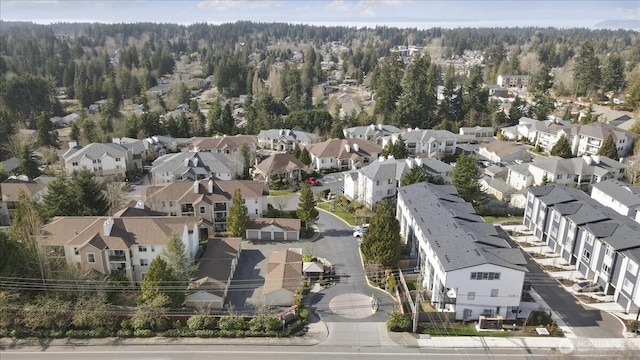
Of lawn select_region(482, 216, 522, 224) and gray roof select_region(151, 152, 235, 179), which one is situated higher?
gray roof select_region(151, 152, 235, 179)

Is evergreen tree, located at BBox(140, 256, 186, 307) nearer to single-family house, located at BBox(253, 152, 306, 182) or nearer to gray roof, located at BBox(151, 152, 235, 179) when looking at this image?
gray roof, located at BBox(151, 152, 235, 179)

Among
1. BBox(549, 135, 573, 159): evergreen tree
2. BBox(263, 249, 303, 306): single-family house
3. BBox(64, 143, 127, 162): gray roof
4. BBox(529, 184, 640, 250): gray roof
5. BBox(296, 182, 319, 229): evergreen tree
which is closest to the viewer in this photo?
BBox(263, 249, 303, 306): single-family house

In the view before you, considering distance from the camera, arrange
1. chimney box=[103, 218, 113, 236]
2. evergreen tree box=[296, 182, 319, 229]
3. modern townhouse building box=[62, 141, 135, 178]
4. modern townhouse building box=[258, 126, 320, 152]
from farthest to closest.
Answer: modern townhouse building box=[258, 126, 320, 152] → modern townhouse building box=[62, 141, 135, 178] → evergreen tree box=[296, 182, 319, 229] → chimney box=[103, 218, 113, 236]

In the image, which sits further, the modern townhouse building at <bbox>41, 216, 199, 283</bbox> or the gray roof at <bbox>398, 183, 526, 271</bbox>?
the modern townhouse building at <bbox>41, 216, 199, 283</bbox>

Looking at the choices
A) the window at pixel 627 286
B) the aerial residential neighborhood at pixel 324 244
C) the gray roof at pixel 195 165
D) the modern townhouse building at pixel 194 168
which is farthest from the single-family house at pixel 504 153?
the gray roof at pixel 195 165

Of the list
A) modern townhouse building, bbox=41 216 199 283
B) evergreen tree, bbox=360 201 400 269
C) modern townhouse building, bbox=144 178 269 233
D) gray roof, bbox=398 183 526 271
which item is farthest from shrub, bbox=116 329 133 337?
gray roof, bbox=398 183 526 271

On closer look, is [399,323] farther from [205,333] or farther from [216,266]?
[216,266]

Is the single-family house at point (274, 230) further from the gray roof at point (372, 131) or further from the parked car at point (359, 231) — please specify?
the gray roof at point (372, 131)
